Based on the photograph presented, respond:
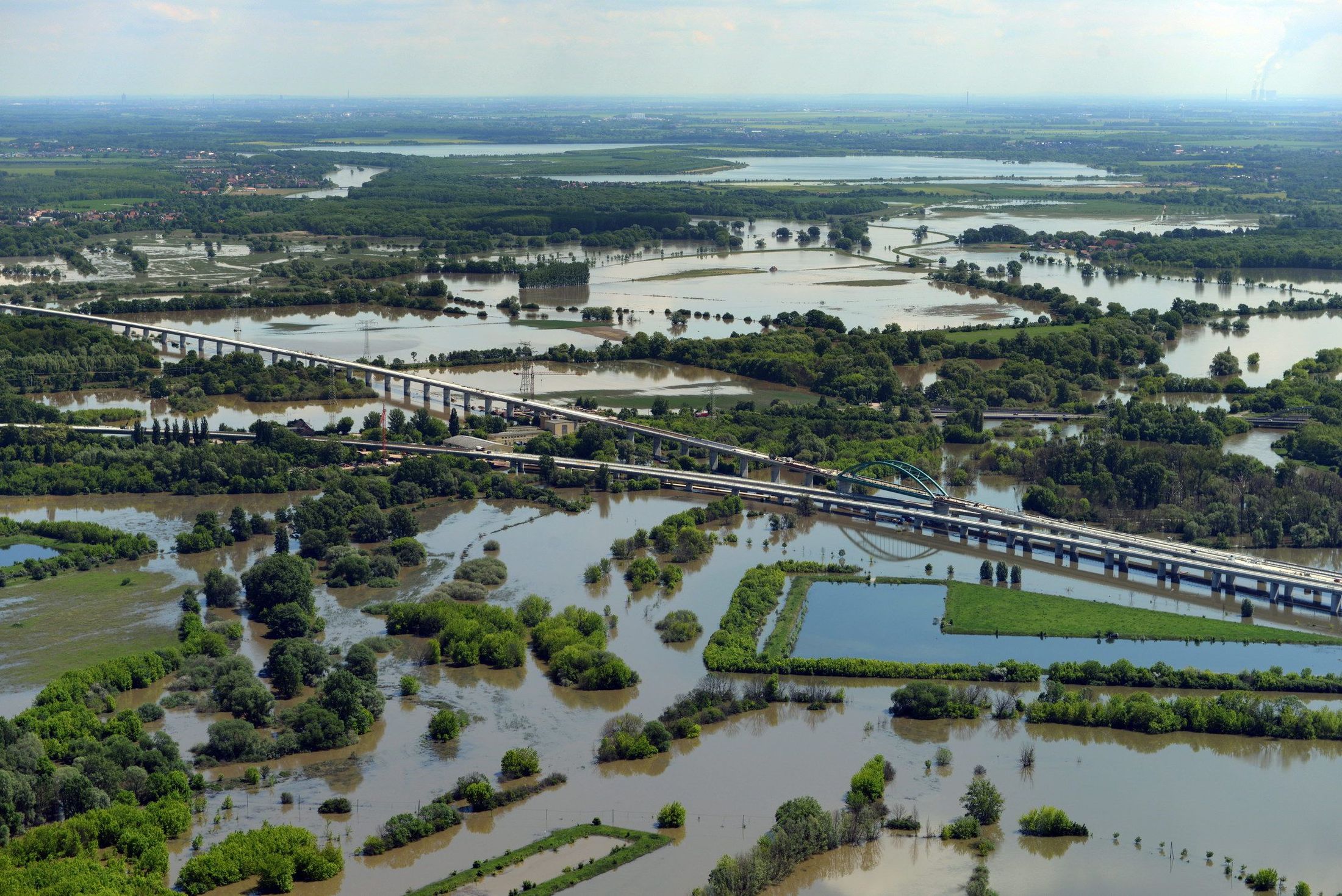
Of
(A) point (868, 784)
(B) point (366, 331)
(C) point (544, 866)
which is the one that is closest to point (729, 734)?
(A) point (868, 784)

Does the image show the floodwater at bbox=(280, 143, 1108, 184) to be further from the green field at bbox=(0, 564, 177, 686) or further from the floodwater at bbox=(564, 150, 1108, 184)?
the green field at bbox=(0, 564, 177, 686)

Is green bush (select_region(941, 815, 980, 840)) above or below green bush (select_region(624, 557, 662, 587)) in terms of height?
below

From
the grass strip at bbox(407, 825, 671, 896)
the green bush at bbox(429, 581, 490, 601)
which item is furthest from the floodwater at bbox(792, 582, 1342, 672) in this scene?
the grass strip at bbox(407, 825, 671, 896)

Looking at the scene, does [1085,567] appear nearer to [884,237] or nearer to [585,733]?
[585,733]

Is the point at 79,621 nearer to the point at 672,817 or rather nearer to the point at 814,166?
the point at 672,817

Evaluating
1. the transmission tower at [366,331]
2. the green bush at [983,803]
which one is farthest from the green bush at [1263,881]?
the transmission tower at [366,331]

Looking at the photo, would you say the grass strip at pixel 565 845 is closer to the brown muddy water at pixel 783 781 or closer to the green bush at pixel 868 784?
the brown muddy water at pixel 783 781

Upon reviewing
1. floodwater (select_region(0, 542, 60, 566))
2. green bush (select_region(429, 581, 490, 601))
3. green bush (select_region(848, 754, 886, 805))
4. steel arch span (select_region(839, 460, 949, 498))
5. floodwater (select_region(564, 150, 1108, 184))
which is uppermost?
floodwater (select_region(564, 150, 1108, 184))

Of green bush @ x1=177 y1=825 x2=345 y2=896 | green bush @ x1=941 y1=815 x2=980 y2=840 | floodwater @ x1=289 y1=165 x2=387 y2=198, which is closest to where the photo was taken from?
green bush @ x1=177 y1=825 x2=345 y2=896
